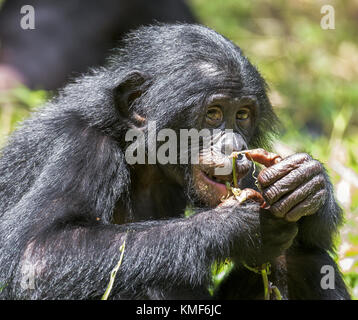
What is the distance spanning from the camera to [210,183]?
18.9 ft

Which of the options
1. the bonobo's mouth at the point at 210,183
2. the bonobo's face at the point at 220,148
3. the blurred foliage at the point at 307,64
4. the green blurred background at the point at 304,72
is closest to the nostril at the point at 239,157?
the bonobo's face at the point at 220,148

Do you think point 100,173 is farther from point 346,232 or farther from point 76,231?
point 346,232

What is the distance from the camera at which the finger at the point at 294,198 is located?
5258mm

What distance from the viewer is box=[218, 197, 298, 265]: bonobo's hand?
532cm

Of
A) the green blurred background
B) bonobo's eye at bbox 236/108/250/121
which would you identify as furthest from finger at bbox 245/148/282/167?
the green blurred background

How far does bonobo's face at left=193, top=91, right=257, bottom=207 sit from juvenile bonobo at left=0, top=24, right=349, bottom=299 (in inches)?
0.5

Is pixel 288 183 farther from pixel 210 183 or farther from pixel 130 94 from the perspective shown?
pixel 130 94

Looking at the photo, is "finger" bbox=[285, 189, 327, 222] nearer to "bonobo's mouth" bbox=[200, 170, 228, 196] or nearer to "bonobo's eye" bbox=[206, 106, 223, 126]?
"bonobo's mouth" bbox=[200, 170, 228, 196]

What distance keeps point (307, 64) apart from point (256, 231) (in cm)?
986

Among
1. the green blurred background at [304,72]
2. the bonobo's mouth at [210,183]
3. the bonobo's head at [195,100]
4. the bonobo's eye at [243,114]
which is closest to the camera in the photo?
the bonobo's mouth at [210,183]

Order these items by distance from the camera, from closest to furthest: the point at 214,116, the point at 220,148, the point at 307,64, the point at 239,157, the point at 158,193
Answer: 1. the point at 239,157
2. the point at 220,148
3. the point at 214,116
4. the point at 158,193
5. the point at 307,64

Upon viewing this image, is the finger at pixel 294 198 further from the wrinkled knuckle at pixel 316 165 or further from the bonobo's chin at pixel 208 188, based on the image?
the bonobo's chin at pixel 208 188

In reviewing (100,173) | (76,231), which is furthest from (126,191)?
(76,231)

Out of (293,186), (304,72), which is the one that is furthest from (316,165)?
(304,72)
